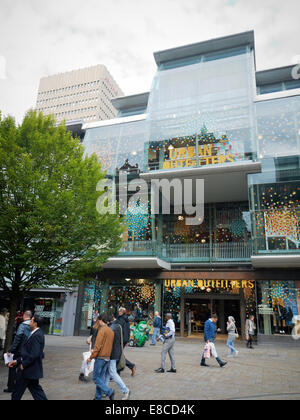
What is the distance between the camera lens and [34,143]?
33.4ft

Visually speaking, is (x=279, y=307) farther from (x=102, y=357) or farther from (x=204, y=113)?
(x=102, y=357)

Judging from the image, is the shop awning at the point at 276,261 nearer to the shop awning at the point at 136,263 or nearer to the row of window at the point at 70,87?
the shop awning at the point at 136,263


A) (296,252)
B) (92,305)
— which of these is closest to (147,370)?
(296,252)

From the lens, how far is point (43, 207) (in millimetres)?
9016

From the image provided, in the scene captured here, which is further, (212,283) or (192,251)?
(192,251)

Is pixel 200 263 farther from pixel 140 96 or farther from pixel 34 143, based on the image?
pixel 140 96

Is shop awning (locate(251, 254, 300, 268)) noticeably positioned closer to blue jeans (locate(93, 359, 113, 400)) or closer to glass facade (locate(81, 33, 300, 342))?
glass facade (locate(81, 33, 300, 342))

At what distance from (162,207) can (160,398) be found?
14897 mm

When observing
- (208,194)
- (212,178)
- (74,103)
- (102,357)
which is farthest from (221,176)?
(74,103)

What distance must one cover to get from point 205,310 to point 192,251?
138 inches

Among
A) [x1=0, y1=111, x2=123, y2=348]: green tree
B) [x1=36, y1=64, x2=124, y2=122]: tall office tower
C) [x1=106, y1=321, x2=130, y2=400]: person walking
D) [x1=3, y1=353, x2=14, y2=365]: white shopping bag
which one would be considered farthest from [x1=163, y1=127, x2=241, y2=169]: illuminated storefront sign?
[x1=36, y1=64, x2=124, y2=122]: tall office tower

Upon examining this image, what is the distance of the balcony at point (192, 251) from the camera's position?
56.0 feet

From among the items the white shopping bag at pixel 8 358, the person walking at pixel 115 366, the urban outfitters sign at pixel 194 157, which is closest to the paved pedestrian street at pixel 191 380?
the person walking at pixel 115 366

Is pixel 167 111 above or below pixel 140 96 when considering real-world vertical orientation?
below
